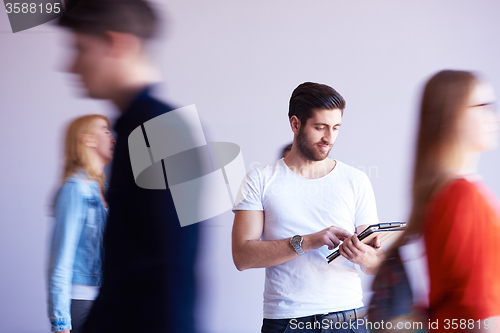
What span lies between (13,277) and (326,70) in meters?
2.19

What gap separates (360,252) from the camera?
57.8 inches

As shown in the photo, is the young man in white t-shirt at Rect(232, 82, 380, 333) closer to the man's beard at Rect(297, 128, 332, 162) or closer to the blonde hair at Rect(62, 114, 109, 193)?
the man's beard at Rect(297, 128, 332, 162)

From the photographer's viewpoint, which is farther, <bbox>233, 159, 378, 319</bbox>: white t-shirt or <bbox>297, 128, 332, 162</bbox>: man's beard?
<bbox>297, 128, 332, 162</bbox>: man's beard

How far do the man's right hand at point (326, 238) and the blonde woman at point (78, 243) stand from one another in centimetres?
105

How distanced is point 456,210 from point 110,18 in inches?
79.6

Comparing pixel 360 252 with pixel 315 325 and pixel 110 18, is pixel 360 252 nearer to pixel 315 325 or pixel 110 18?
pixel 315 325

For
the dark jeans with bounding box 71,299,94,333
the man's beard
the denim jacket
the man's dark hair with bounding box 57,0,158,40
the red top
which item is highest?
the man's dark hair with bounding box 57,0,158,40

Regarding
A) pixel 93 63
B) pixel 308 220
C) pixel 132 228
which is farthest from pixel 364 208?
pixel 93 63

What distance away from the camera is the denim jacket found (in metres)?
2.03

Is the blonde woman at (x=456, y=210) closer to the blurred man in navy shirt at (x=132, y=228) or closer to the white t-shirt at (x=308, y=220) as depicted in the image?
the white t-shirt at (x=308, y=220)

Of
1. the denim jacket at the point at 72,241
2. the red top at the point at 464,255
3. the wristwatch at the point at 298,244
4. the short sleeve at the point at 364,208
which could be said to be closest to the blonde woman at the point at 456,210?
the red top at the point at 464,255

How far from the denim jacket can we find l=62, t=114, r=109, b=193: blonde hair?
0.07 metres

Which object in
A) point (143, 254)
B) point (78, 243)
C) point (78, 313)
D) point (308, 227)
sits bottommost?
point (78, 313)

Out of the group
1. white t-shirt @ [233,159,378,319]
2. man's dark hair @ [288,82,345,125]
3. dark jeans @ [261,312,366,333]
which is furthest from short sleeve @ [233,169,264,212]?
dark jeans @ [261,312,366,333]
